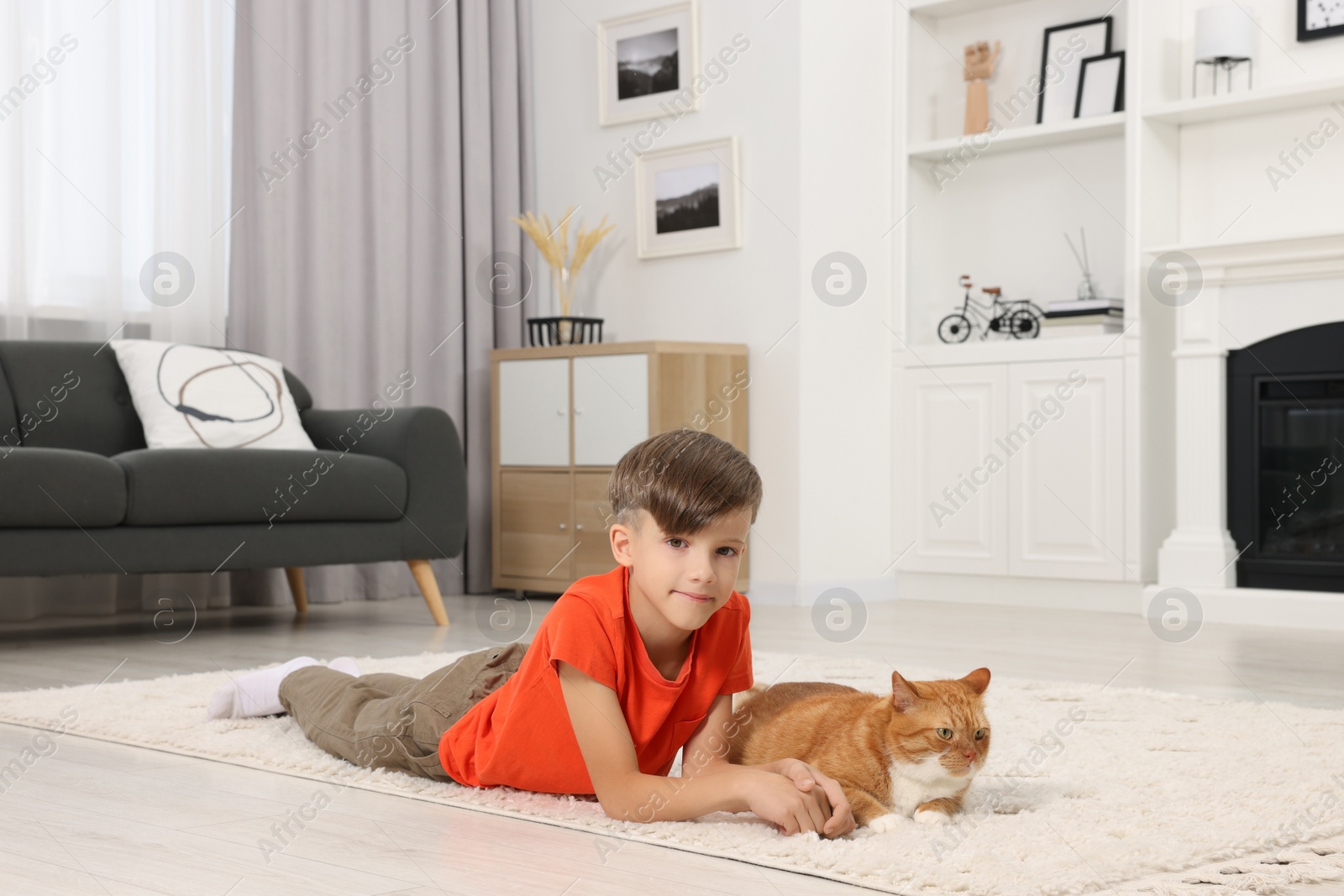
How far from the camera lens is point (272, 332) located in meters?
4.23

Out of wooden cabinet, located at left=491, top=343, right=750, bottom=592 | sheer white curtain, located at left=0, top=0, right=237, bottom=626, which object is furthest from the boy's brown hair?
sheer white curtain, located at left=0, top=0, right=237, bottom=626

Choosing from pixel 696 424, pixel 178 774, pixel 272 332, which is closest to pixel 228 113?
pixel 272 332

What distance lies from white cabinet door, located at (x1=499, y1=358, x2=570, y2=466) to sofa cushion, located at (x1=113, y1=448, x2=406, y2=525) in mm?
879

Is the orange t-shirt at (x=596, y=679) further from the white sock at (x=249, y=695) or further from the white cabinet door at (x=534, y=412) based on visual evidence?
the white cabinet door at (x=534, y=412)

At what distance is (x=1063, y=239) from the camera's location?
4.59 m

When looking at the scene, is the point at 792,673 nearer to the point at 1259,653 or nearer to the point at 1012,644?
the point at 1012,644

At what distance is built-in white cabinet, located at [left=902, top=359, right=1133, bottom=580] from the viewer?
4.15 meters

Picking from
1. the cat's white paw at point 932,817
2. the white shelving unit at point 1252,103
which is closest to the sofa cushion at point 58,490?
the cat's white paw at point 932,817

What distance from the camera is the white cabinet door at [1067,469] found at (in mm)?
4129

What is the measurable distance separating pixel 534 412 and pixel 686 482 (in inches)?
126

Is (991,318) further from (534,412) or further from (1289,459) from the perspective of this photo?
(534,412)

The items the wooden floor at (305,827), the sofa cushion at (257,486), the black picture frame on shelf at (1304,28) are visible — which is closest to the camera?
the wooden floor at (305,827)

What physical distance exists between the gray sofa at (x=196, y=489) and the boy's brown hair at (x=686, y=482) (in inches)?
80.3

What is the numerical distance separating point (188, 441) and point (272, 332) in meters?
0.80
